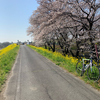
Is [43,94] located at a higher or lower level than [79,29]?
lower

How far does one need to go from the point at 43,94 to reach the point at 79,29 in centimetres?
1004

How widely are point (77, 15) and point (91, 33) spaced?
233cm

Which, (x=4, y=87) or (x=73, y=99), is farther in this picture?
(x=4, y=87)

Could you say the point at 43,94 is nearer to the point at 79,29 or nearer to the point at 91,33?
the point at 91,33

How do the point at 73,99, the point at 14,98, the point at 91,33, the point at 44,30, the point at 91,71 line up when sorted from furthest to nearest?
the point at 44,30 < the point at 91,33 < the point at 91,71 < the point at 14,98 < the point at 73,99

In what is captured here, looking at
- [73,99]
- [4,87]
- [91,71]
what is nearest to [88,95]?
[73,99]

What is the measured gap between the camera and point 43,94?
4.59 metres

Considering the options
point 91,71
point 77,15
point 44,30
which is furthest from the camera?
point 44,30

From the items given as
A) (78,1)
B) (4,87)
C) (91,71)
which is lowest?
(4,87)

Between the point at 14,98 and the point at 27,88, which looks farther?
the point at 27,88

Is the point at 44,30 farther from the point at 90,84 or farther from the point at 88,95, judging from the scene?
the point at 88,95

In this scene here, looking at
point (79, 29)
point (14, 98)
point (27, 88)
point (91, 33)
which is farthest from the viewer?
point (79, 29)

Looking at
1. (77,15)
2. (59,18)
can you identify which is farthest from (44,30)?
(77,15)

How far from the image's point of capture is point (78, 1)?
950 cm
